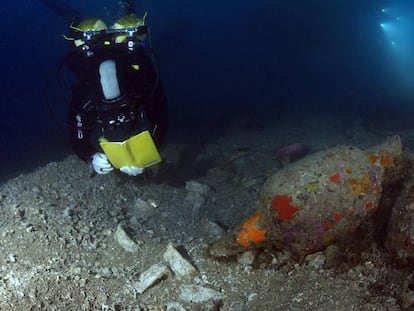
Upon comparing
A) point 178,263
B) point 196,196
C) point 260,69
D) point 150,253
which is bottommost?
point 260,69

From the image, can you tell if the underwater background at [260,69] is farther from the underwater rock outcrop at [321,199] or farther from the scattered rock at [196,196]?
the underwater rock outcrop at [321,199]

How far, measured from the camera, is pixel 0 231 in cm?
378

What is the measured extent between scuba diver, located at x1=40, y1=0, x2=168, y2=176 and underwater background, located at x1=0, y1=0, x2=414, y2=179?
57cm

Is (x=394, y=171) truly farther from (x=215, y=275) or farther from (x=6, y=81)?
(x=6, y=81)

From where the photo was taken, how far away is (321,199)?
2.95 m

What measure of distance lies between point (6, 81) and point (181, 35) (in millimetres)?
39689

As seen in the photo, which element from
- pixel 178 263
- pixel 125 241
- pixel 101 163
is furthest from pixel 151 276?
pixel 101 163

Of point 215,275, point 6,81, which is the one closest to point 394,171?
point 215,275

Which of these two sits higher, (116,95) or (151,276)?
(116,95)

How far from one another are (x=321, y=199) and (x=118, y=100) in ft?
9.94

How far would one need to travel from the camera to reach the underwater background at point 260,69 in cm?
1220

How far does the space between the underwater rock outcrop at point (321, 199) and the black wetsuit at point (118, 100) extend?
2.57m

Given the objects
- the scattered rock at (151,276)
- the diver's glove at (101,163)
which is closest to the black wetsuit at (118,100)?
the diver's glove at (101,163)

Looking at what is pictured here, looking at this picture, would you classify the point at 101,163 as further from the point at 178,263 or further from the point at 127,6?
the point at 127,6
